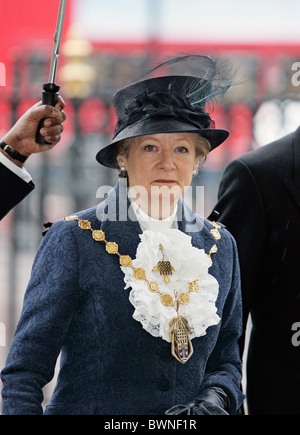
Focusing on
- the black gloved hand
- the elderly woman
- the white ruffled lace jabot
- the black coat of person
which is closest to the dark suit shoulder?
the black coat of person

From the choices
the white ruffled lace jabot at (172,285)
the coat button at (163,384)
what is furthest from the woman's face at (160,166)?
the coat button at (163,384)

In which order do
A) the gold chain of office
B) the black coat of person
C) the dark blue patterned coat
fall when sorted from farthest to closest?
the black coat of person, the gold chain of office, the dark blue patterned coat

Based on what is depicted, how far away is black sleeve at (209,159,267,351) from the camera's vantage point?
2.27 metres

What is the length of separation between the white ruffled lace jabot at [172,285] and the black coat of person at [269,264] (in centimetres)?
45

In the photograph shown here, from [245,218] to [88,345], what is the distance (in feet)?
2.70

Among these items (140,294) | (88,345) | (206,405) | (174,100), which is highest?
(174,100)

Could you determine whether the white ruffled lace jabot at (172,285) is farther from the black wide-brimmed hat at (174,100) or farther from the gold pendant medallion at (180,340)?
the black wide-brimmed hat at (174,100)

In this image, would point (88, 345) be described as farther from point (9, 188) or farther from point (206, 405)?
point (9, 188)

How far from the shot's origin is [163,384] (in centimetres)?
173

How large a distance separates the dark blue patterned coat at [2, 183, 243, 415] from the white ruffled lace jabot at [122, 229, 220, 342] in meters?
0.03

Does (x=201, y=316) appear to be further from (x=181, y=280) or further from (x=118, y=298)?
(x=118, y=298)

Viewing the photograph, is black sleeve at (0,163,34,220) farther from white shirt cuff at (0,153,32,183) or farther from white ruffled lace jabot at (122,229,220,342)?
white ruffled lace jabot at (122,229,220,342)

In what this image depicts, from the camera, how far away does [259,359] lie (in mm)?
2326

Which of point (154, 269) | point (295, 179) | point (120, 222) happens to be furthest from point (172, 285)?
point (295, 179)
